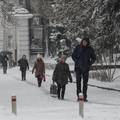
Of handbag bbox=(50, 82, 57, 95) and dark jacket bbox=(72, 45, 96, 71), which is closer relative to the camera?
dark jacket bbox=(72, 45, 96, 71)

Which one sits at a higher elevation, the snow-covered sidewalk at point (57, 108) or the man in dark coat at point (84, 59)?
the man in dark coat at point (84, 59)

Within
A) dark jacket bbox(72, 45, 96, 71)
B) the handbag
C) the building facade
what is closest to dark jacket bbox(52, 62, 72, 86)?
dark jacket bbox(72, 45, 96, 71)

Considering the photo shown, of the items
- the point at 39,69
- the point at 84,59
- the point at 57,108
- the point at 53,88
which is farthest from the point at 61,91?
the point at 39,69

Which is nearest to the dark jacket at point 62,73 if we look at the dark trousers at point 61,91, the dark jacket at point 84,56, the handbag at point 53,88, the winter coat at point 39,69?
the dark trousers at point 61,91

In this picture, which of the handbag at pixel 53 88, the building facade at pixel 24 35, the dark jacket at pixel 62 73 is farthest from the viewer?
the building facade at pixel 24 35

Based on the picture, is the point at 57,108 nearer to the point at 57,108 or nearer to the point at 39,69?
the point at 57,108

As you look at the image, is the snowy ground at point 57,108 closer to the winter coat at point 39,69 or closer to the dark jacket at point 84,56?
the dark jacket at point 84,56

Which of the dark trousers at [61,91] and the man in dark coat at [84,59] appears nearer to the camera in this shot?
the man in dark coat at [84,59]

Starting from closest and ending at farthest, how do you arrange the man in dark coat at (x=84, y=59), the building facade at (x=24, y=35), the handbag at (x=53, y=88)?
1. the man in dark coat at (x=84, y=59)
2. the handbag at (x=53, y=88)
3. the building facade at (x=24, y=35)

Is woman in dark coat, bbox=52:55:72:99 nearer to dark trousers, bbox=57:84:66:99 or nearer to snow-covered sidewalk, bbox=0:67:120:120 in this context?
dark trousers, bbox=57:84:66:99

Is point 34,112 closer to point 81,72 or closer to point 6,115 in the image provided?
point 6,115

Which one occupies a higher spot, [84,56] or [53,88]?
[84,56]

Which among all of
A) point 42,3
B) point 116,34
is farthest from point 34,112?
point 42,3

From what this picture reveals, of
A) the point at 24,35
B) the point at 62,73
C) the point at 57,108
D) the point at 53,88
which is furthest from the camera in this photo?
the point at 24,35
